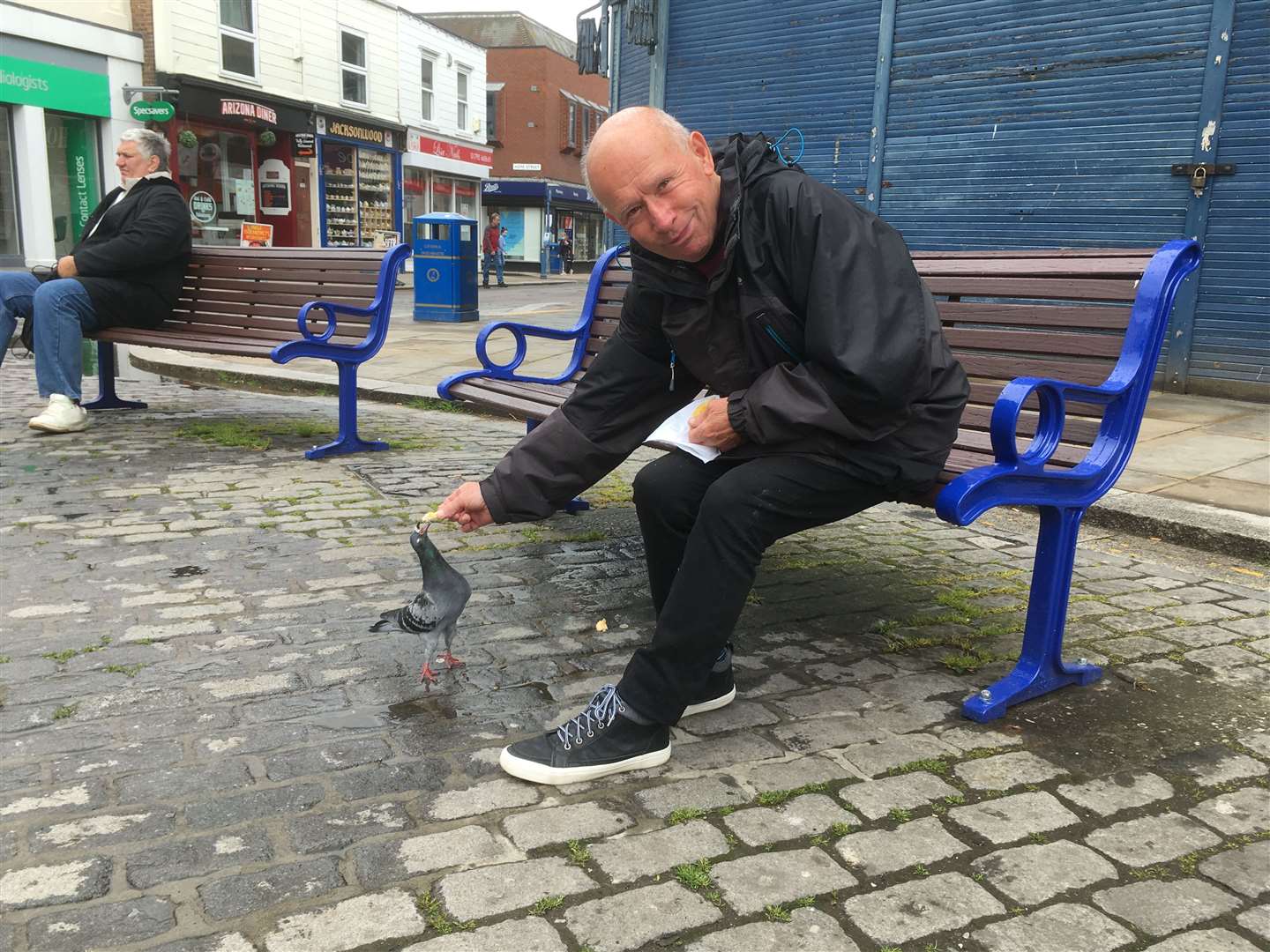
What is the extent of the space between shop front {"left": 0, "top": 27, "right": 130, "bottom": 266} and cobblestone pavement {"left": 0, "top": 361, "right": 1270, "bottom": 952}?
1658cm

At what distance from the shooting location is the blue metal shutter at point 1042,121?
7.99 meters

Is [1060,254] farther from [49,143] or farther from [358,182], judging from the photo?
[358,182]

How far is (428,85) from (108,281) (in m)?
26.5

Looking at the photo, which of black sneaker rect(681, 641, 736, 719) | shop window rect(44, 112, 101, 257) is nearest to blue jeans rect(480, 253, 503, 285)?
shop window rect(44, 112, 101, 257)

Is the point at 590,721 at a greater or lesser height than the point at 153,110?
lesser

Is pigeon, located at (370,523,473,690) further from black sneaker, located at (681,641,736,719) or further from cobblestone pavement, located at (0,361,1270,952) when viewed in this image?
black sneaker, located at (681,641,736,719)

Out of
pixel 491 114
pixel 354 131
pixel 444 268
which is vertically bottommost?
pixel 444 268

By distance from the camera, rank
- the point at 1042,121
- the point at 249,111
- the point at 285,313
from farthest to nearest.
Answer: the point at 249,111 → the point at 1042,121 → the point at 285,313

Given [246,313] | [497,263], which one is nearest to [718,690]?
[246,313]

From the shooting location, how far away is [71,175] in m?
19.2

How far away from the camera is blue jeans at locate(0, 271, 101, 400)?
5.91 meters

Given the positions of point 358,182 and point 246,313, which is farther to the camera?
point 358,182

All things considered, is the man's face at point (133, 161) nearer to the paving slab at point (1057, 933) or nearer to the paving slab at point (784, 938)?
the paving slab at point (784, 938)

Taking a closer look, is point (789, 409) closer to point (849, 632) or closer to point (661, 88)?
point (849, 632)
